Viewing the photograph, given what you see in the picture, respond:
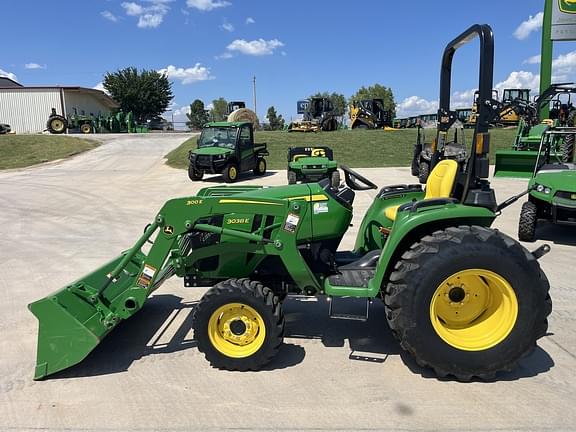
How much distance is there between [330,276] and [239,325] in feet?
2.45

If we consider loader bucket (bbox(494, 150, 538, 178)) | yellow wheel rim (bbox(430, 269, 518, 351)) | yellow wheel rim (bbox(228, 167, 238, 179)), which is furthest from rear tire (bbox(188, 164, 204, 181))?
yellow wheel rim (bbox(430, 269, 518, 351))

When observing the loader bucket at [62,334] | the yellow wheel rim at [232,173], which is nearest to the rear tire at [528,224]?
the loader bucket at [62,334]

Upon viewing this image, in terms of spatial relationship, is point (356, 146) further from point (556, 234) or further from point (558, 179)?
point (558, 179)

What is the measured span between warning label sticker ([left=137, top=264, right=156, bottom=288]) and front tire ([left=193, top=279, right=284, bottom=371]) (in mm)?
409

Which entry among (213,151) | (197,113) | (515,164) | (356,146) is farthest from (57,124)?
(197,113)

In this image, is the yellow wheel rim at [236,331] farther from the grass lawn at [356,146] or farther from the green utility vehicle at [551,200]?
the grass lawn at [356,146]

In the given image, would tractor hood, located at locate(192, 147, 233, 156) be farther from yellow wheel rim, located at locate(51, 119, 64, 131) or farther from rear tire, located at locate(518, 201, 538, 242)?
yellow wheel rim, located at locate(51, 119, 64, 131)

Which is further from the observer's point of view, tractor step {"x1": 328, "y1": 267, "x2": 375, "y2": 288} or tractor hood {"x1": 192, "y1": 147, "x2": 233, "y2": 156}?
tractor hood {"x1": 192, "y1": 147, "x2": 233, "y2": 156}

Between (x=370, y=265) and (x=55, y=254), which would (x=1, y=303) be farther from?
(x=370, y=265)

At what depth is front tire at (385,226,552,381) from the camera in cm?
296

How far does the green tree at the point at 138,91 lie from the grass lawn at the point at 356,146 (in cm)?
3587

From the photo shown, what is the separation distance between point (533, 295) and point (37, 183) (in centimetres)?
1489

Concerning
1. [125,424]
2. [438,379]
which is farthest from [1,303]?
[438,379]

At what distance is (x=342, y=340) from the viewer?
12.2 feet
